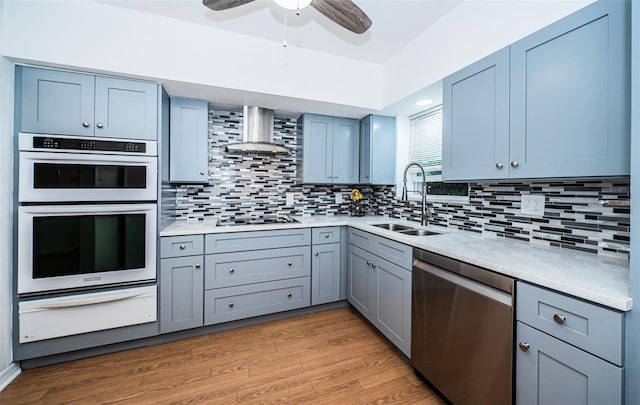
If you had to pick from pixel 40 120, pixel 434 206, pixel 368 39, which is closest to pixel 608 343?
pixel 434 206

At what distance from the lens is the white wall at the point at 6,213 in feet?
5.32

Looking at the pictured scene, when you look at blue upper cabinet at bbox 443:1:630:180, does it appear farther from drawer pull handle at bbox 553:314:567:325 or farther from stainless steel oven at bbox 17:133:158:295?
stainless steel oven at bbox 17:133:158:295

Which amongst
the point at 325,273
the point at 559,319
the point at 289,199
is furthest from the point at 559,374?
the point at 289,199

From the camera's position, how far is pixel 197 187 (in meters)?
2.70

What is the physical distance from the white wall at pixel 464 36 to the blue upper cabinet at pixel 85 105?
2.14 metres

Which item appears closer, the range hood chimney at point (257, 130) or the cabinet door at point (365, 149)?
the range hood chimney at point (257, 130)

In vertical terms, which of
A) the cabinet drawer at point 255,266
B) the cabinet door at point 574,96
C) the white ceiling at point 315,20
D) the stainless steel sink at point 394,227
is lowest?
the cabinet drawer at point 255,266

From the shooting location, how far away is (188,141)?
2.37m

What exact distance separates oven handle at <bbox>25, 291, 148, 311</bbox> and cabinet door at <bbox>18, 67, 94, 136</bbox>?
46.6 inches

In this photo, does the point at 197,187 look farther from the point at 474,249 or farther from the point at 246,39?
the point at 474,249

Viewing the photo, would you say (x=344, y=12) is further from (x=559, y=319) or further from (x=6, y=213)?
(x=6, y=213)

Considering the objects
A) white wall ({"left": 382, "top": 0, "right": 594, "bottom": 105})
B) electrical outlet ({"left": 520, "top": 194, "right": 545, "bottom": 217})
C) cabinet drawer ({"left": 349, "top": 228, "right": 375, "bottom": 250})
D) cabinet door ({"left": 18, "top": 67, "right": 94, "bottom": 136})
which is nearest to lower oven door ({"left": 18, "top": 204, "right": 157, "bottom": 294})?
cabinet door ({"left": 18, "top": 67, "right": 94, "bottom": 136})

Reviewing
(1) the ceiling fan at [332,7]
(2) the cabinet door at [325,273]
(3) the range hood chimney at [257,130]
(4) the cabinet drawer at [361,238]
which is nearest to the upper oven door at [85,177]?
(3) the range hood chimney at [257,130]

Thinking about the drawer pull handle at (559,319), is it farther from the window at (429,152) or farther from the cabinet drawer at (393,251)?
the window at (429,152)
